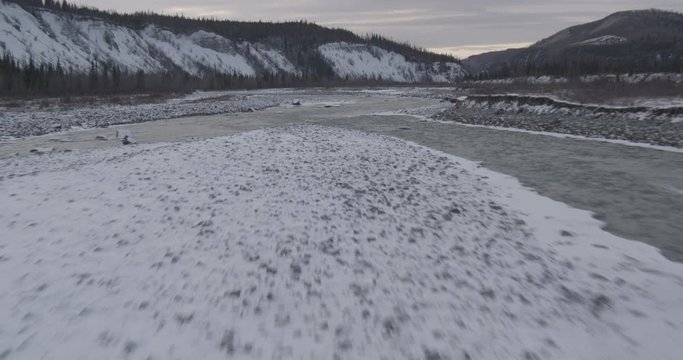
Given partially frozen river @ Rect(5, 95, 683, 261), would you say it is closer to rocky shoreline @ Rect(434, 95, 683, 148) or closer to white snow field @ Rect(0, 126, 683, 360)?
white snow field @ Rect(0, 126, 683, 360)

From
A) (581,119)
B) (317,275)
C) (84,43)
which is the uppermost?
Result: (84,43)

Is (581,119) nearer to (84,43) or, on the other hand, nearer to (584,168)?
(584,168)

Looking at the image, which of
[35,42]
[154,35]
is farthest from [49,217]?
[154,35]

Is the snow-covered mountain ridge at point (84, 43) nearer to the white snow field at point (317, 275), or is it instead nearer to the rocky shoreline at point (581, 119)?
the rocky shoreline at point (581, 119)

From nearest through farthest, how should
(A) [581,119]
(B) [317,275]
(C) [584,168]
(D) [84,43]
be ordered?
(B) [317,275] < (C) [584,168] < (A) [581,119] < (D) [84,43]

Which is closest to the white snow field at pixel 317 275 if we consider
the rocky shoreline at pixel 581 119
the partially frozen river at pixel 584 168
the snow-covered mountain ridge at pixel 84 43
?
the partially frozen river at pixel 584 168

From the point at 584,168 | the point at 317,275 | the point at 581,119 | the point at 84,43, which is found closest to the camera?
the point at 317,275

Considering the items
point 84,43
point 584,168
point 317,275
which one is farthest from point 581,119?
point 84,43

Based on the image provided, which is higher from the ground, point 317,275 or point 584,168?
point 584,168

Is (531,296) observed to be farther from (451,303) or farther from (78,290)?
(78,290)

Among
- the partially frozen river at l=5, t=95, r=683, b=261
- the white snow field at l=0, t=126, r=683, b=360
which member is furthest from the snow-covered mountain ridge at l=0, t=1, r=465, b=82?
the white snow field at l=0, t=126, r=683, b=360
